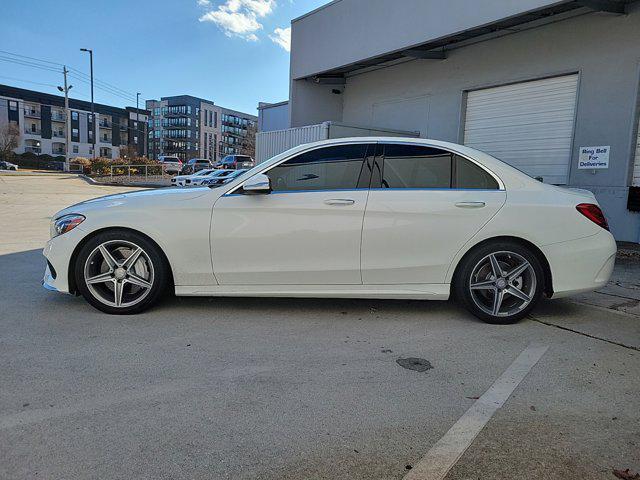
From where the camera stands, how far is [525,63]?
1060cm

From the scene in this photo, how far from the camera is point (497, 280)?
171 inches

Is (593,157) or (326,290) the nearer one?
(326,290)

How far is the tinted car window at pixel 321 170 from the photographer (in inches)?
173

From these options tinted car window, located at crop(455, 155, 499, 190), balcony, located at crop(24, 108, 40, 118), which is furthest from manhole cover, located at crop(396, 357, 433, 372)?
balcony, located at crop(24, 108, 40, 118)

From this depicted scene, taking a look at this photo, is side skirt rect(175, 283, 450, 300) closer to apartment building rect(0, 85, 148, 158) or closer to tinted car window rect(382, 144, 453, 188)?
tinted car window rect(382, 144, 453, 188)

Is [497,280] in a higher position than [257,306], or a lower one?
higher

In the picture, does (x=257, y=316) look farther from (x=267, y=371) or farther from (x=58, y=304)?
(x=58, y=304)

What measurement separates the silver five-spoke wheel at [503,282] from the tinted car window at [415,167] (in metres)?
0.82

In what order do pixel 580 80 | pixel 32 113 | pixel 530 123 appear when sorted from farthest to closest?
pixel 32 113, pixel 530 123, pixel 580 80

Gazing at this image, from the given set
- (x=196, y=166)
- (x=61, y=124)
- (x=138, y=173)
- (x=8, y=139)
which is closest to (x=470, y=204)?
(x=138, y=173)

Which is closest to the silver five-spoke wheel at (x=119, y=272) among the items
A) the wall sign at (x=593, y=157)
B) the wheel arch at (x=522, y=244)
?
the wheel arch at (x=522, y=244)

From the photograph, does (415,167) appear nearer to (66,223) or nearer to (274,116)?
(66,223)

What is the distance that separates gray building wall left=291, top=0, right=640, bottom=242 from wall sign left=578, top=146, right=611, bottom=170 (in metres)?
0.10

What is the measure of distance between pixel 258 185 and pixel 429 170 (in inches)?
62.0
